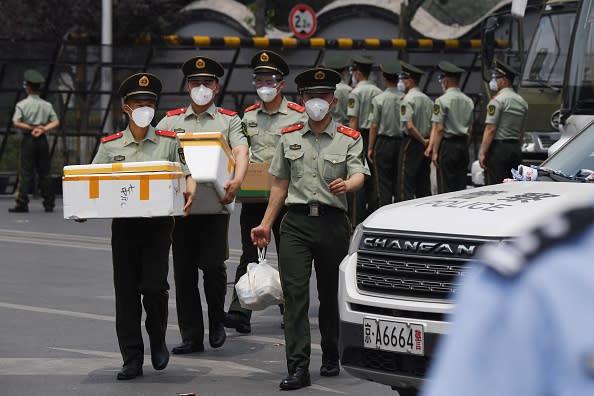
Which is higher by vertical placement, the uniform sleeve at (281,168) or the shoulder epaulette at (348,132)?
the shoulder epaulette at (348,132)

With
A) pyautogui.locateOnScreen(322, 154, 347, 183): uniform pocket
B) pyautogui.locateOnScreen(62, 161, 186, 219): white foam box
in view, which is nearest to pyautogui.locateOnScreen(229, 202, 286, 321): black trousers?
Answer: pyautogui.locateOnScreen(322, 154, 347, 183): uniform pocket

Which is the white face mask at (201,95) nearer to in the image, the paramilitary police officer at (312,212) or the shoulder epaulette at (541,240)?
the paramilitary police officer at (312,212)

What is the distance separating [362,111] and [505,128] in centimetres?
179

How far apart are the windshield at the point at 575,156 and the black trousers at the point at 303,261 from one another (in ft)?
3.95

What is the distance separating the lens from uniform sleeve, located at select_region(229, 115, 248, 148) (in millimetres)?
9012

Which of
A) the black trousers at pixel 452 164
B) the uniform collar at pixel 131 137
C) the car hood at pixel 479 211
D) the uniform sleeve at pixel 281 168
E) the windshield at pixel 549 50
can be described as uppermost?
the windshield at pixel 549 50

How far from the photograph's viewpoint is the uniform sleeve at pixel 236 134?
9.01 meters

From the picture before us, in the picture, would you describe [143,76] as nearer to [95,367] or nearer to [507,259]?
[95,367]

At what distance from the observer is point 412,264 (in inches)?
243

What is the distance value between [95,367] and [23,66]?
1617 centimetres

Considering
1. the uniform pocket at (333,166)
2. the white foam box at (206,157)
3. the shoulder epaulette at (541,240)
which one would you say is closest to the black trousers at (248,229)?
the white foam box at (206,157)

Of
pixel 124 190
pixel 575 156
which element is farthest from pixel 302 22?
pixel 575 156

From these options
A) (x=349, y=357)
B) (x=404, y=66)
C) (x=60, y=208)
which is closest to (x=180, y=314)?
(x=349, y=357)

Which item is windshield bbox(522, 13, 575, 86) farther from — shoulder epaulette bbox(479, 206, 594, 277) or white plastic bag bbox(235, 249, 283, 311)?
shoulder epaulette bbox(479, 206, 594, 277)
